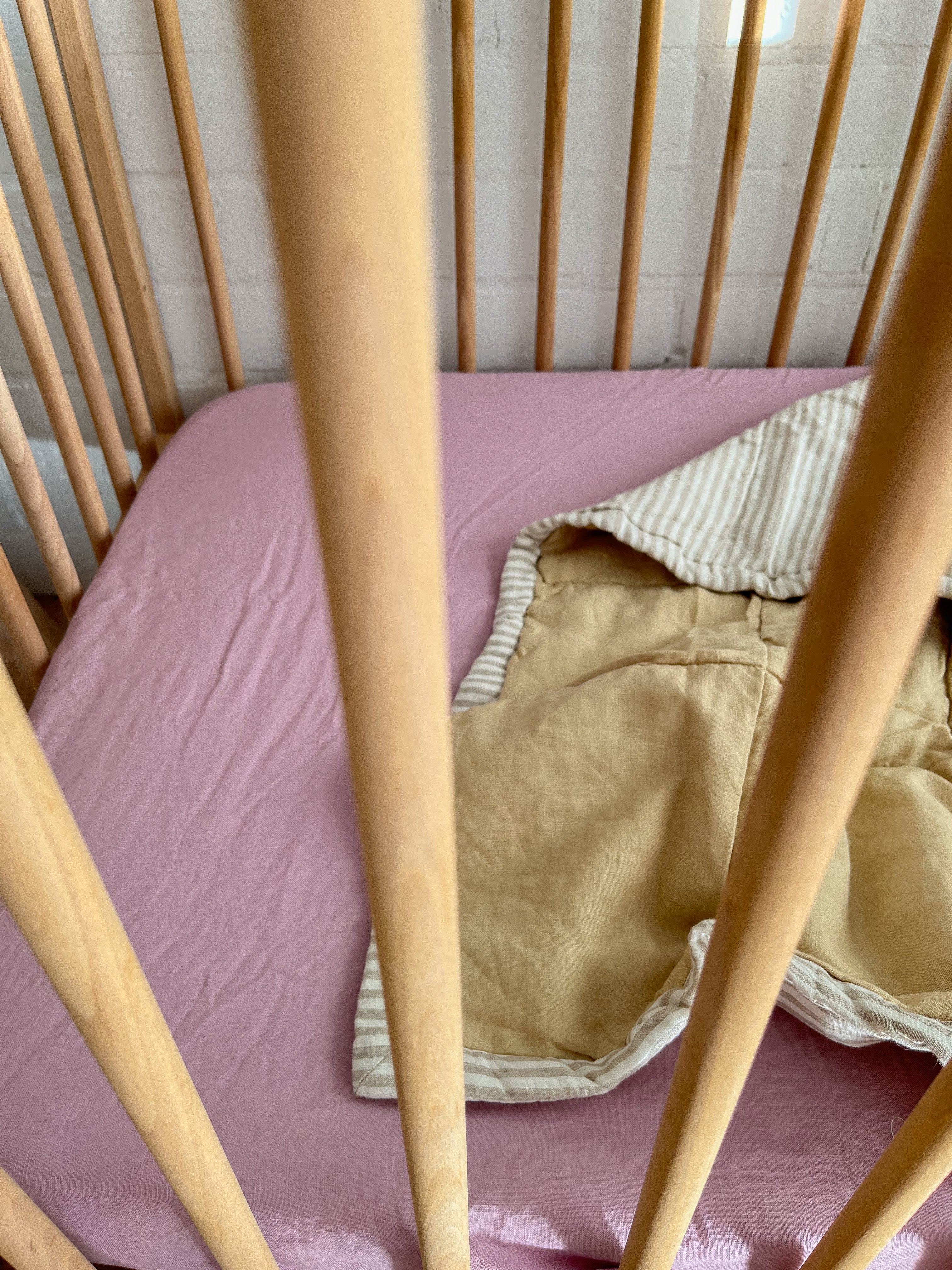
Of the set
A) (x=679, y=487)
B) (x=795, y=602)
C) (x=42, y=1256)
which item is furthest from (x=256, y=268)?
(x=42, y=1256)

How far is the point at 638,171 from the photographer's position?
3.54 feet

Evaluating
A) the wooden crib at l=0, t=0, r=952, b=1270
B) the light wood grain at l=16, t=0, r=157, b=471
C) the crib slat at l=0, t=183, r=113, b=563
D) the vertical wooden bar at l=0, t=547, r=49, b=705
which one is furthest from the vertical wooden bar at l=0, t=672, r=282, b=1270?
the light wood grain at l=16, t=0, r=157, b=471

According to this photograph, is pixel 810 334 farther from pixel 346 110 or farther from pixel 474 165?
pixel 346 110

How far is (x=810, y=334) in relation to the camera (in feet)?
4.24

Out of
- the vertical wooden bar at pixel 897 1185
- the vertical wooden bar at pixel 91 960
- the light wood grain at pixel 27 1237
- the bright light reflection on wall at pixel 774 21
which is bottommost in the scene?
the light wood grain at pixel 27 1237

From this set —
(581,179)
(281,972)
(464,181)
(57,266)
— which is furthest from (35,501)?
(581,179)

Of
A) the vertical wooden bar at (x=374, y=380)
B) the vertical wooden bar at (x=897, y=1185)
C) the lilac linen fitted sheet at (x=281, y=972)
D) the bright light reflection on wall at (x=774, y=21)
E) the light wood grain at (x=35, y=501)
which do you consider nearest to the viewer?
the vertical wooden bar at (x=374, y=380)

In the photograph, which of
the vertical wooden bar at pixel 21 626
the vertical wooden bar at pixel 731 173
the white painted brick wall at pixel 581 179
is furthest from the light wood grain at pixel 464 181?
the vertical wooden bar at pixel 21 626

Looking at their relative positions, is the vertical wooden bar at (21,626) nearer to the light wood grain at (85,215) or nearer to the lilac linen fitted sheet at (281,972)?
the lilac linen fitted sheet at (281,972)

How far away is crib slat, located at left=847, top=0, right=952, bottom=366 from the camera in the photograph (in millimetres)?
1010

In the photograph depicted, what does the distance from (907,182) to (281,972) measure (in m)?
1.09

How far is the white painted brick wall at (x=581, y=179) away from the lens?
3.49 ft

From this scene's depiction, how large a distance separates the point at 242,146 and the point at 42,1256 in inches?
45.6

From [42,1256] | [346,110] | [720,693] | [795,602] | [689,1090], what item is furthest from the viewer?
[795,602]
